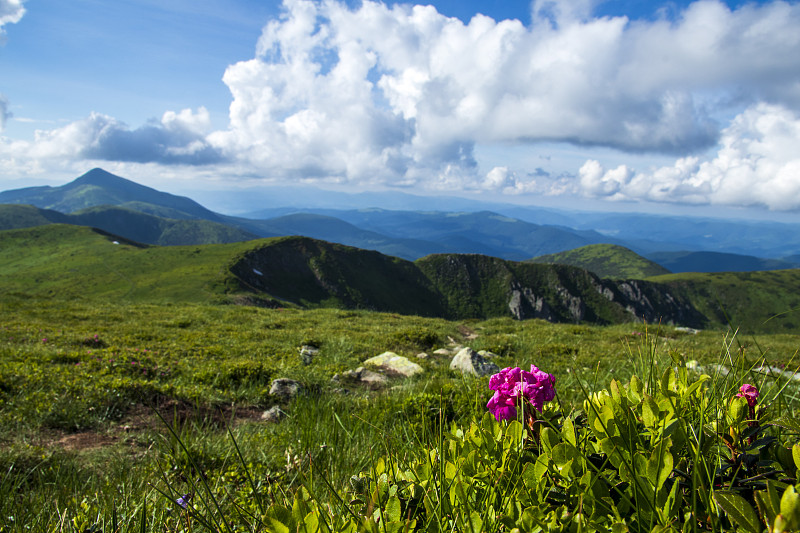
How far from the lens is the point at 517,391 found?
1.98 meters

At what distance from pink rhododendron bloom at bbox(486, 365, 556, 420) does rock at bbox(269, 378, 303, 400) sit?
6.33 meters

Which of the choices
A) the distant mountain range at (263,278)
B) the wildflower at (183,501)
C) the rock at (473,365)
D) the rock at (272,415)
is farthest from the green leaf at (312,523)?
the distant mountain range at (263,278)

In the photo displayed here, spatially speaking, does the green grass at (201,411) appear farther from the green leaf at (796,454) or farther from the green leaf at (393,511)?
the green leaf at (796,454)

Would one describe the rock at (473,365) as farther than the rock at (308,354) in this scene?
No

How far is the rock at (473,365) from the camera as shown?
805 cm

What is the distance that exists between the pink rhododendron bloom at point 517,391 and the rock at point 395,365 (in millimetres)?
7439

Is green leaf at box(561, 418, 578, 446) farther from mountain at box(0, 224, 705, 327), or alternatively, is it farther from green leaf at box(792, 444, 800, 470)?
mountain at box(0, 224, 705, 327)

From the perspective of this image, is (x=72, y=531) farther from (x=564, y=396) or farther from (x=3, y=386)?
(x=3, y=386)

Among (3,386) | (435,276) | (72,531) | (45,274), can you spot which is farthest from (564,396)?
(435,276)

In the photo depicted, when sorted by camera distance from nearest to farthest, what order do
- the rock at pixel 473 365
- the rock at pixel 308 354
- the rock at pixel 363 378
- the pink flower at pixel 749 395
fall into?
the pink flower at pixel 749 395, the rock at pixel 473 365, the rock at pixel 363 378, the rock at pixel 308 354

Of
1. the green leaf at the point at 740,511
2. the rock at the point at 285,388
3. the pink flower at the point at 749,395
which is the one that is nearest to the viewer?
the green leaf at the point at 740,511

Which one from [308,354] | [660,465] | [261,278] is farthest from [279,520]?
[261,278]

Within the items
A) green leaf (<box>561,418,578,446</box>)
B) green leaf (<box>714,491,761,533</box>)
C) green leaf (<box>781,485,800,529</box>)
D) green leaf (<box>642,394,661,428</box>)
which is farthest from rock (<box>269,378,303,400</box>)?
green leaf (<box>781,485,800,529</box>)

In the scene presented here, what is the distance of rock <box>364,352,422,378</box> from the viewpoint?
9880mm
